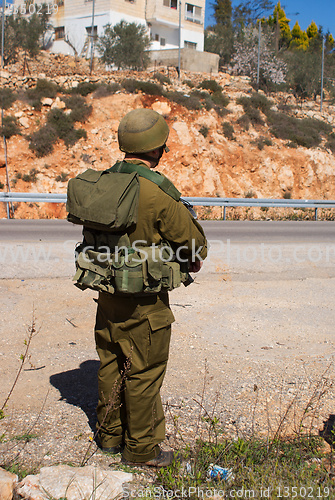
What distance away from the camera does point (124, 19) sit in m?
40.5

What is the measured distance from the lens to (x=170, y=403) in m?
3.69

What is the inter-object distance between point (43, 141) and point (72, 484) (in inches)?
807

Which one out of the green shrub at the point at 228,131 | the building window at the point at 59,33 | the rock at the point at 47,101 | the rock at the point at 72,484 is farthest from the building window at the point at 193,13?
the rock at the point at 72,484

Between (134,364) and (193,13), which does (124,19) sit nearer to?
(193,13)

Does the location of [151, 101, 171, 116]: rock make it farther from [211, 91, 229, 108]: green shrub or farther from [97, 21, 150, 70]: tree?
[97, 21, 150, 70]: tree

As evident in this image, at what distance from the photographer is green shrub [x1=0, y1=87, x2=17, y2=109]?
22609 millimetres

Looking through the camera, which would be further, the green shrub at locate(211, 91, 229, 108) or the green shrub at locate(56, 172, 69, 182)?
the green shrub at locate(211, 91, 229, 108)

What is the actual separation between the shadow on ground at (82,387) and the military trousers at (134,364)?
57 centimetres

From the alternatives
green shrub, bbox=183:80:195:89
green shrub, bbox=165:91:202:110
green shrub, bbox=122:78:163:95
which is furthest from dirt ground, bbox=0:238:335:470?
green shrub, bbox=183:80:195:89

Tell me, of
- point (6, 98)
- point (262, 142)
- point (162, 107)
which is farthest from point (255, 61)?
point (6, 98)

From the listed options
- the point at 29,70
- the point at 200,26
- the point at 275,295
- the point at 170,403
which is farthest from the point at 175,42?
the point at 170,403

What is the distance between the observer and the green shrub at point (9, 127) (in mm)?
21422

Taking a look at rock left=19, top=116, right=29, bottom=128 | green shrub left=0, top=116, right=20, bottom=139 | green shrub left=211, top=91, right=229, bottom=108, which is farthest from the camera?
green shrub left=211, top=91, right=229, bottom=108

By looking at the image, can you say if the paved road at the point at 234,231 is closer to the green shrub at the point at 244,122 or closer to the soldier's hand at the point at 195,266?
the soldier's hand at the point at 195,266
